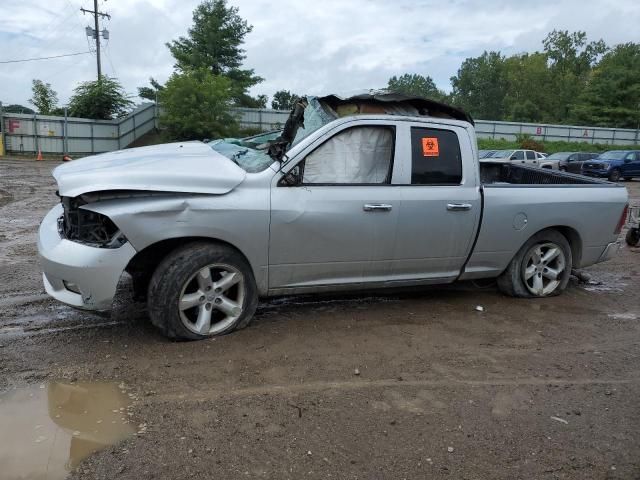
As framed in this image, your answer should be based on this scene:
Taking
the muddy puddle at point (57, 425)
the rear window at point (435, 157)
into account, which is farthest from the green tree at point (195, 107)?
the muddy puddle at point (57, 425)

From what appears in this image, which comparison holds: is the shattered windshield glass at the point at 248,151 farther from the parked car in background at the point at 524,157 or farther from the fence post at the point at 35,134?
the fence post at the point at 35,134

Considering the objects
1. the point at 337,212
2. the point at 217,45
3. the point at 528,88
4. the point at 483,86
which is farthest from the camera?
the point at 483,86

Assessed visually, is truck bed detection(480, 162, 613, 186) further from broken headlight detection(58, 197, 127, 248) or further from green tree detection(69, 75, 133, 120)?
green tree detection(69, 75, 133, 120)

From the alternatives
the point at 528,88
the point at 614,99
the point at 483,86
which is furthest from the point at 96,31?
the point at 483,86

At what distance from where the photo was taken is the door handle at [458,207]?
4.82 meters

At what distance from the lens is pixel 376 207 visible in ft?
14.7

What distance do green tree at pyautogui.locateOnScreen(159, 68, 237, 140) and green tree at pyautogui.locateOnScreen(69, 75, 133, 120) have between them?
3.57 meters

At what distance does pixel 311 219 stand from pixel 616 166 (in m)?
27.9

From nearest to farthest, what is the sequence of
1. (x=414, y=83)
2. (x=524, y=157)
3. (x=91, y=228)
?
(x=91, y=228)
(x=524, y=157)
(x=414, y=83)

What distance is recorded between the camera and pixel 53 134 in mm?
29641

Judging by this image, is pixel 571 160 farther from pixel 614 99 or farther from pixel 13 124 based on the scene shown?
pixel 614 99

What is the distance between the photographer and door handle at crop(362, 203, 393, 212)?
4457 millimetres

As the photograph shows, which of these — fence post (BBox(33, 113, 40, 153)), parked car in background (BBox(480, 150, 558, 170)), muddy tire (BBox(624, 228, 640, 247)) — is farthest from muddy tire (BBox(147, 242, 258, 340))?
fence post (BBox(33, 113, 40, 153))

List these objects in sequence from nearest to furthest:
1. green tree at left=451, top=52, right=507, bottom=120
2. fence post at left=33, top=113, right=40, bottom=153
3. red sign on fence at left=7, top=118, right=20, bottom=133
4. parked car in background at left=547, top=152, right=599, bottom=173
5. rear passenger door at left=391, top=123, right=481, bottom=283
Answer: rear passenger door at left=391, top=123, right=481, bottom=283 < parked car in background at left=547, top=152, right=599, bottom=173 < red sign on fence at left=7, top=118, right=20, bottom=133 < fence post at left=33, top=113, right=40, bottom=153 < green tree at left=451, top=52, right=507, bottom=120
